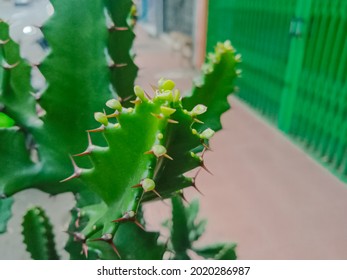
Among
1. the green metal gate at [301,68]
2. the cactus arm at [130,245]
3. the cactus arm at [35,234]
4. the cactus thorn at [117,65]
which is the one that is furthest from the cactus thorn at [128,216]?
the green metal gate at [301,68]

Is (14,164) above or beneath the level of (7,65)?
beneath

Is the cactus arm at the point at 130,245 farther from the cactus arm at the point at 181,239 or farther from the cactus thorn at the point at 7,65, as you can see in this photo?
the cactus arm at the point at 181,239

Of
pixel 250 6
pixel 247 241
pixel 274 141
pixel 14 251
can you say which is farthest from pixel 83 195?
pixel 250 6

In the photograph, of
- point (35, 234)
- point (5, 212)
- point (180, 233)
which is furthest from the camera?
point (180, 233)

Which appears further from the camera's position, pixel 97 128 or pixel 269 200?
pixel 269 200

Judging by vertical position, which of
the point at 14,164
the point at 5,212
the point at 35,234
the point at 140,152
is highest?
the point at 140,152

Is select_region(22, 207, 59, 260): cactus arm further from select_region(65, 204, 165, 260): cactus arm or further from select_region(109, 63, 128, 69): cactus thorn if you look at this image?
select_region(109, 63, 128, 69): cactus thorn

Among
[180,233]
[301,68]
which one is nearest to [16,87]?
[180,233]

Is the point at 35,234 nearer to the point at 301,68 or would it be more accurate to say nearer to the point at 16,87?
the point at 16,87
